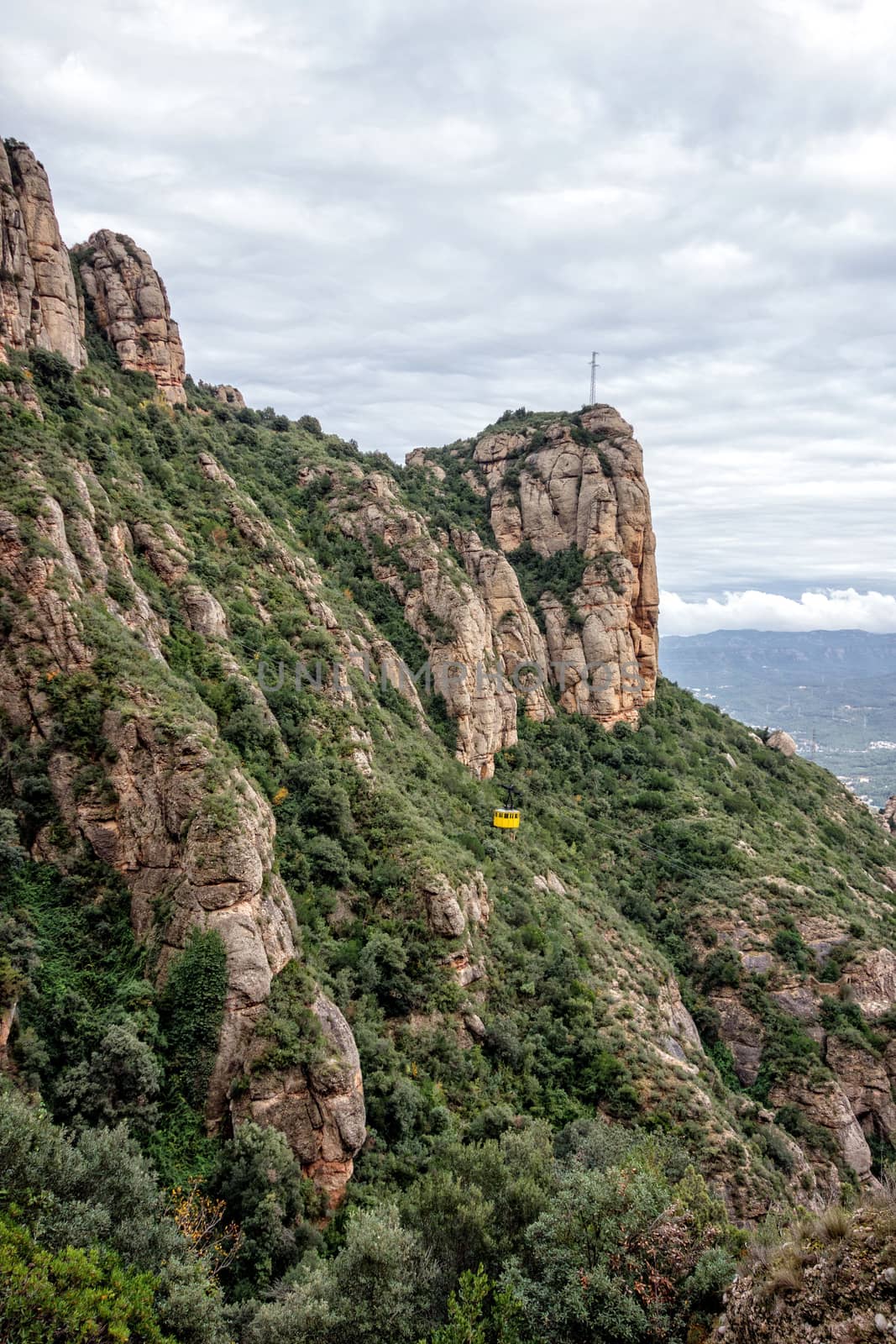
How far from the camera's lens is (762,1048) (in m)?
43.2

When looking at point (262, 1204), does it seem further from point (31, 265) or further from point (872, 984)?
point (31, 265)

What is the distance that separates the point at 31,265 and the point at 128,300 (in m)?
14.0

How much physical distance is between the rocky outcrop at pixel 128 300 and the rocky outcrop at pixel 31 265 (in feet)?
25.3

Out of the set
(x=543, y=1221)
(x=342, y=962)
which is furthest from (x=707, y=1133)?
(x=342, y=962)

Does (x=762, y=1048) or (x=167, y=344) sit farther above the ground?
(x=167, y=344)

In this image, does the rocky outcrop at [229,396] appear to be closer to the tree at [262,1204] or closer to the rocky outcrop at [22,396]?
the rocky outcrop at [22,396]

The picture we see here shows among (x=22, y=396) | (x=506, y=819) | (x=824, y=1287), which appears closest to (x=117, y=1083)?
(x=824, y=1287)

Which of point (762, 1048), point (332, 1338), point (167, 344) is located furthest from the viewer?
point (167, 344)

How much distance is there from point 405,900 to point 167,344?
50.7m

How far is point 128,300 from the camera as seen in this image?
56.0 meters

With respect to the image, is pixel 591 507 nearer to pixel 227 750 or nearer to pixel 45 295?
pixel 45 295

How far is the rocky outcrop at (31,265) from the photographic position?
40375 millimetres

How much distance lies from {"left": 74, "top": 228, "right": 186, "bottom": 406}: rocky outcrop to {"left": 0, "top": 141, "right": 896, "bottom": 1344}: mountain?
0.34 m

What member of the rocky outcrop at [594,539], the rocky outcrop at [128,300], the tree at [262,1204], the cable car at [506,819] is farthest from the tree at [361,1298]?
the rocky outcrop at [128,300]
